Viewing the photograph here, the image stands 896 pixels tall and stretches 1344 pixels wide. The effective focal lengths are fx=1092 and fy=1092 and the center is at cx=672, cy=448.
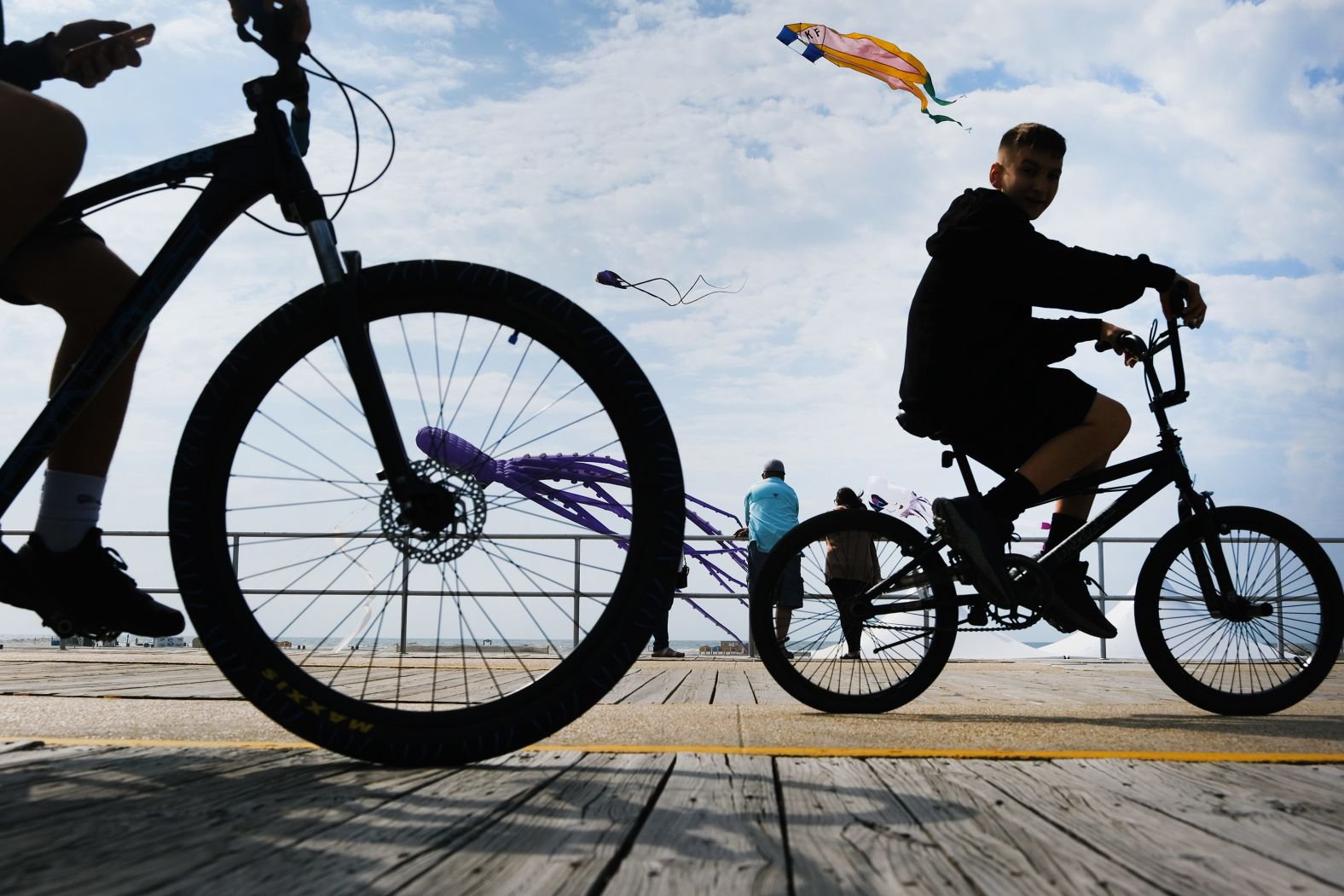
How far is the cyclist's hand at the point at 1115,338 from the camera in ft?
8.89

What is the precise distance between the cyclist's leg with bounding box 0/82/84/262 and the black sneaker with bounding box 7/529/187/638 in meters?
0.43

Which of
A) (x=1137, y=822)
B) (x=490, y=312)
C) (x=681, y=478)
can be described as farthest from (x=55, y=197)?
(x=1137, y=822)

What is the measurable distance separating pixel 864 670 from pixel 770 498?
366 cm

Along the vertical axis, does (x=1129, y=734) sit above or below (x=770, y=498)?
below

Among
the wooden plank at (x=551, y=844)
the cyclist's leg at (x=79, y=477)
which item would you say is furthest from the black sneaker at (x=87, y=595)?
the wooden plank at (x=551, y=844)

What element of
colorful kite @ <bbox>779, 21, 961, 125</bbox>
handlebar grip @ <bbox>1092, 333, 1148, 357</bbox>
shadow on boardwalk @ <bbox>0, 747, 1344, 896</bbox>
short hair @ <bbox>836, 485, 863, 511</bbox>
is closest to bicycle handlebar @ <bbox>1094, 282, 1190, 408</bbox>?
handlebar grip @ <bbox>1092, 333, 1148, 357</bbox>

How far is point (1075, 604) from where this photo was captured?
2.62 meters

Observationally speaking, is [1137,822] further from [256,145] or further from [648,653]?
[648,653]

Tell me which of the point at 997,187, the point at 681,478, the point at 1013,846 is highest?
the point at 997,187

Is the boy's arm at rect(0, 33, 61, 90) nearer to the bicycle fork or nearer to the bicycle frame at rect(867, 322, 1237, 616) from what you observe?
the bicycle fork

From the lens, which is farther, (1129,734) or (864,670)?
(864,670)

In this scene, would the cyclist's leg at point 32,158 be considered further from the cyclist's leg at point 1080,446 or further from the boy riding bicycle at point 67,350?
the cyclist's leg at point 1080,446

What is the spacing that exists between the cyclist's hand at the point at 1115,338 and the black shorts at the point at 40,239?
224 cm

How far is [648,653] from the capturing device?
7727 millimetres
